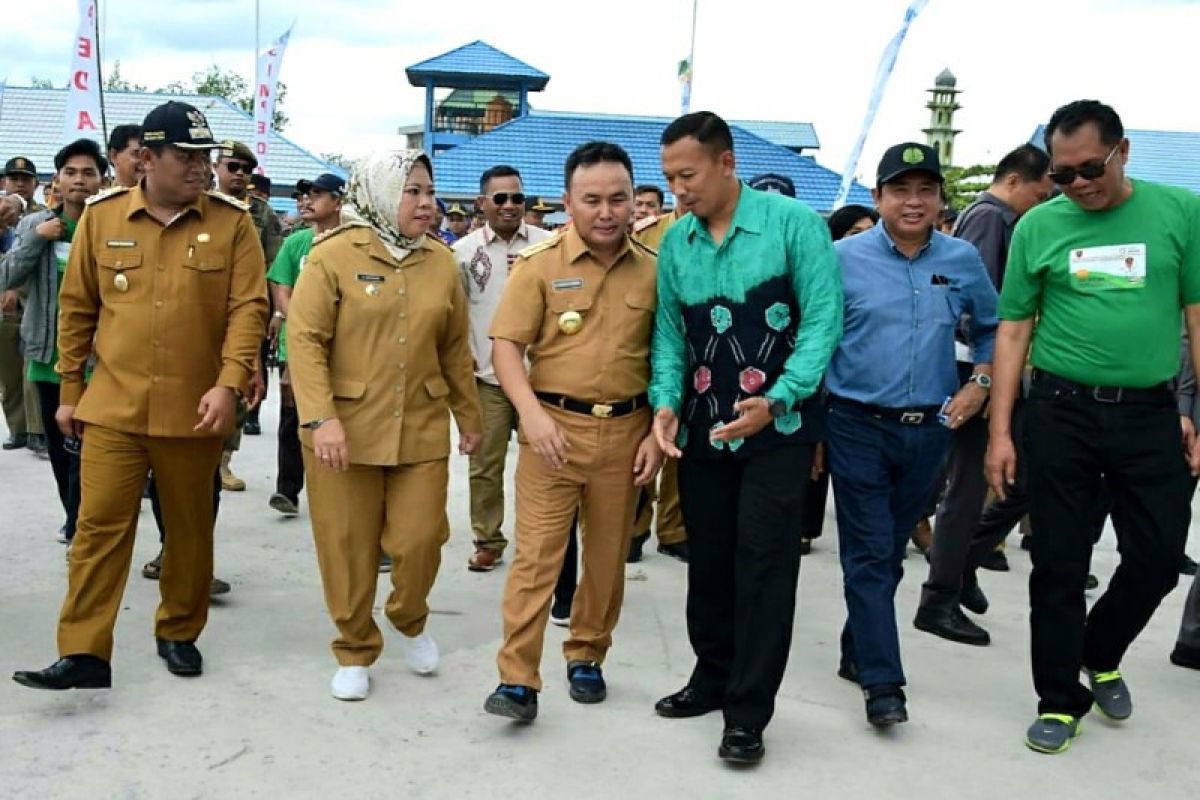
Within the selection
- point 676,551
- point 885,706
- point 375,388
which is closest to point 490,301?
point 676,551

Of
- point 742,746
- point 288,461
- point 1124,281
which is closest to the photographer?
point 742,746

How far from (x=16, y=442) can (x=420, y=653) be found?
6.04 metres

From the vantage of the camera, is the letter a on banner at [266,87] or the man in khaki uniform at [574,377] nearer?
the man in khaki uniform at [574,377]

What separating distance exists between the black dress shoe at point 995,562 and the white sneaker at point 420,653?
340 cm

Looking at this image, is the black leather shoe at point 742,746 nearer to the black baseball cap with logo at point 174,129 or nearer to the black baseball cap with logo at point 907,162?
the black baseball cap with logo at point 907,162

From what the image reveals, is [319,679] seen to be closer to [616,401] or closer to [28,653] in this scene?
[28,653]

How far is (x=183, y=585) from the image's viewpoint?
14.9 ft

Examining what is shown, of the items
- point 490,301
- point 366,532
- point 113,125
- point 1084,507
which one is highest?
point 113,125

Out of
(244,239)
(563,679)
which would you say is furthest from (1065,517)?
(244,239)

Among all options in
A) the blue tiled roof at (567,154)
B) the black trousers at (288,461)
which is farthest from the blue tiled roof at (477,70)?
the black trousers at (288,461)

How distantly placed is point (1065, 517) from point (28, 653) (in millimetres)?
3863

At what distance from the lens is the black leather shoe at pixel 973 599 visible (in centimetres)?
576

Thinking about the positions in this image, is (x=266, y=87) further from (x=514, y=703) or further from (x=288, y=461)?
(x=514, y=703)

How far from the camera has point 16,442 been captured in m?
9.27
